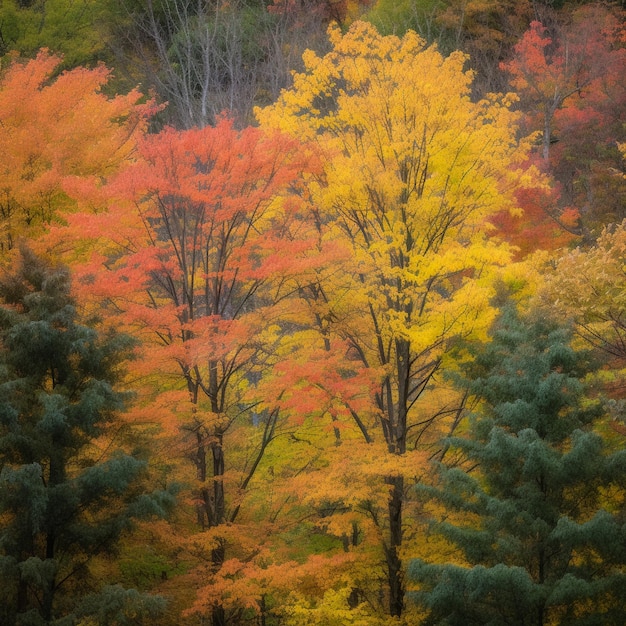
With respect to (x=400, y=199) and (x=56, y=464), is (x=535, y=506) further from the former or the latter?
(x=56, y=464)

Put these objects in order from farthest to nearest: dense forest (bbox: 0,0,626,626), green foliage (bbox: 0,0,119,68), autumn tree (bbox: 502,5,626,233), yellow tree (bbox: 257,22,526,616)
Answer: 1. green foliage (bbox: 0,0,119,68)
2. autumn tree (bbox: 502,5,626,233)
3. yellow tree (bbox: 257,22,526,616)
4. dense forest (bbox: 0,0,626,626)

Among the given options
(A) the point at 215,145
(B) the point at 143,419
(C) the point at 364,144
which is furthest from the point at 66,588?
(C) the point at 364,144

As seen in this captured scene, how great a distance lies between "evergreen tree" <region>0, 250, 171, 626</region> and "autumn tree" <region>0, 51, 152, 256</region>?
346 centimetres

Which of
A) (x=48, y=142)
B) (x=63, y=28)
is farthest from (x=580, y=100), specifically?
(x=63, y=28)

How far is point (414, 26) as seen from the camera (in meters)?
33.0

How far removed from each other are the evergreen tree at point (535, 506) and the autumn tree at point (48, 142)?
861cm

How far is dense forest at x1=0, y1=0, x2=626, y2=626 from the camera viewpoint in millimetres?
11844

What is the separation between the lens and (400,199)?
15312 millimetres

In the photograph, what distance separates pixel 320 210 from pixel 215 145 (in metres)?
2.74

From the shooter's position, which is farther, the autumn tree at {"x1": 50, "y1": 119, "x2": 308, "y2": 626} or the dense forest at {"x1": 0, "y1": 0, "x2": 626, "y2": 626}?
the autumn tree at {"x1": 50, "y1": 119, "x2": 308, "y2": 626}

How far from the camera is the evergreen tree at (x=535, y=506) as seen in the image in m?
11.2

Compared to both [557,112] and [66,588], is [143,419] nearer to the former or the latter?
[66,588]

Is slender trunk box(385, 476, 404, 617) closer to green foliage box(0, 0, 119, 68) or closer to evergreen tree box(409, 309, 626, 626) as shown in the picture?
evergreen tree box(409, 309, 626, 626)

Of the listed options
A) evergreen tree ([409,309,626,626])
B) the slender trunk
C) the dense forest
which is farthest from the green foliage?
evergreen tree ([409,309,626,626])
